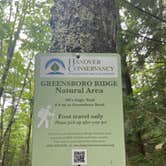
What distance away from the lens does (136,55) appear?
491 cm

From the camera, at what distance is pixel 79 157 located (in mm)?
1251

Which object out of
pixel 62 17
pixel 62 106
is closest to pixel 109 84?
pixel 62 106

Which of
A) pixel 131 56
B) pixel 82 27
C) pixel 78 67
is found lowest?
pixel 78 67

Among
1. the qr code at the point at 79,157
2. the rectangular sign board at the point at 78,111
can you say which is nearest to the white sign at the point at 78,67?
the rectangular sign board at the point at 78,111

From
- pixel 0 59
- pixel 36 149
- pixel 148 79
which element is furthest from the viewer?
pixel 0 59

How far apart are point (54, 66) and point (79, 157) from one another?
461mm

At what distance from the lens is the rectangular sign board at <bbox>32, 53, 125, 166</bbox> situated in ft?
4.10

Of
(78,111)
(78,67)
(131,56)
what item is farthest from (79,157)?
(131,56)

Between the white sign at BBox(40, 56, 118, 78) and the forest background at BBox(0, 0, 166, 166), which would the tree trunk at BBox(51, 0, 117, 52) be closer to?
the forest background at BBox(0, 0, 166, 166)

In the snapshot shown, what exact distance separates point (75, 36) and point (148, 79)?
3438 millimetres

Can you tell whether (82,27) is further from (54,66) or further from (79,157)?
(79,157)

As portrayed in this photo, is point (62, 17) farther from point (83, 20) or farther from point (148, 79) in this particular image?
point (148, 79)

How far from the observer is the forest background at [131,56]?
319 cm

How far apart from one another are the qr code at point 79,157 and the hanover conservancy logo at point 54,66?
15.3 inches
